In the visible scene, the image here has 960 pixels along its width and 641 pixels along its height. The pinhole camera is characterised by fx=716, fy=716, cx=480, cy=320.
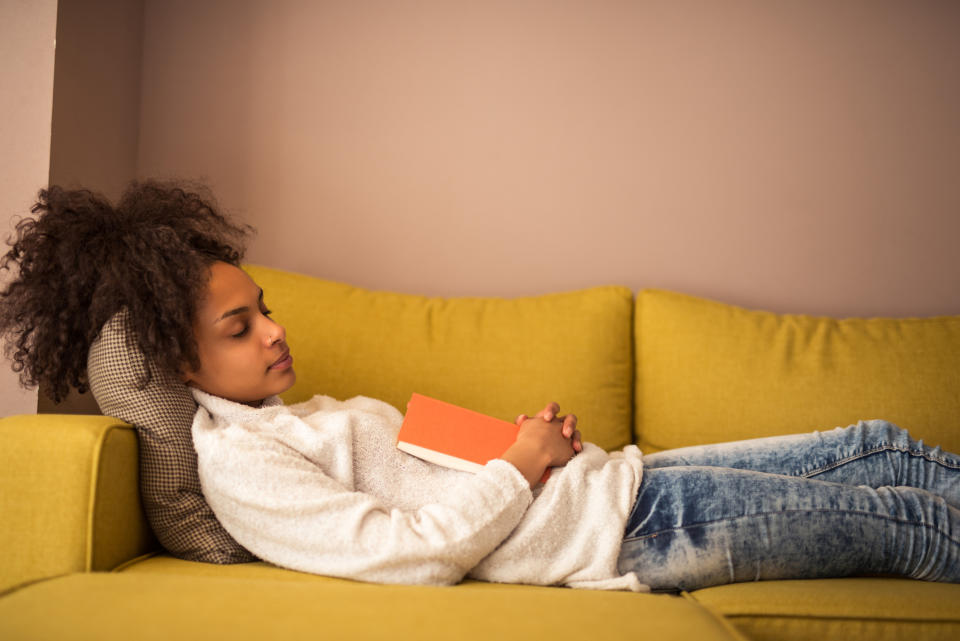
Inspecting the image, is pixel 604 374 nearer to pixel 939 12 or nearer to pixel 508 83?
pixel 508 83

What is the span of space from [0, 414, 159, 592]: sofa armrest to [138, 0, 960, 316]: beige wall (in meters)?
1.20

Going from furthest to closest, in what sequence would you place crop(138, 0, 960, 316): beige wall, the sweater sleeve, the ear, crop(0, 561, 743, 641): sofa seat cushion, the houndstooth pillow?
crop(138, 0, 960, 316): beige wall, the ear, the houndstooth pillow, the sweater sleeve, crop(0, 561, 743, 641): sofa seat cushion

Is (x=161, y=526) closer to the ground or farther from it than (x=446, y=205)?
closer to the ground

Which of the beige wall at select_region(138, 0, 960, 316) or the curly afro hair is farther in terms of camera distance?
the beige wall at select_region(138, 0, 960, 316)

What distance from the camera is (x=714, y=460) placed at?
56.7 inches

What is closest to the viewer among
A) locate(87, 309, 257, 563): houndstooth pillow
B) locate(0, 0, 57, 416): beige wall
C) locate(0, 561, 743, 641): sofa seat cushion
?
locate(0, 561, 743, 641): sofa seat cushion

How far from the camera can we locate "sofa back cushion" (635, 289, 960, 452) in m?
1.64

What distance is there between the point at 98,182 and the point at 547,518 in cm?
154

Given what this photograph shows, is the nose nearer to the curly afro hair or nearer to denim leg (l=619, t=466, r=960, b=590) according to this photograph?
the curly afro hair

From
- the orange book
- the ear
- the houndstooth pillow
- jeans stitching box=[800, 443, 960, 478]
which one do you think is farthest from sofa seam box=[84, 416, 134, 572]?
jeans stitching box=[800, 443, 960, 478]

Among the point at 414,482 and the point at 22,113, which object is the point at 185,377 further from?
the point at 22,113

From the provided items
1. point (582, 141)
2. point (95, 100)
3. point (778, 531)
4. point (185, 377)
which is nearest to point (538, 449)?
point (778, 531)

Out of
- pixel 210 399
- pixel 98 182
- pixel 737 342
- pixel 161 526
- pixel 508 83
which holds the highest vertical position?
pixel 508 83

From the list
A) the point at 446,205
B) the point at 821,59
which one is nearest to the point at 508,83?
the point at 446,205
